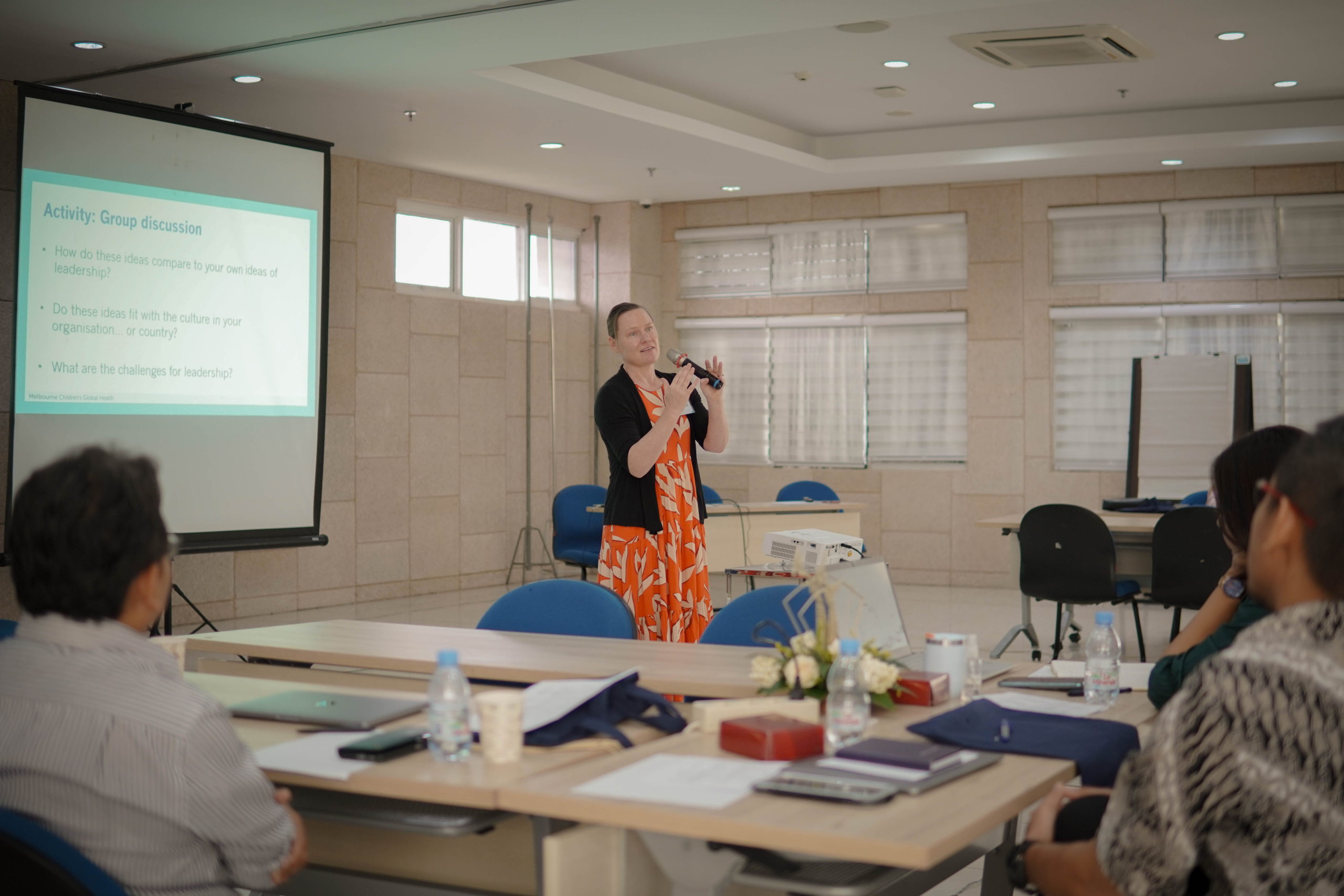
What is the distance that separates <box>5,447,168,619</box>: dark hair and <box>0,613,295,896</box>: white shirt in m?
0.04

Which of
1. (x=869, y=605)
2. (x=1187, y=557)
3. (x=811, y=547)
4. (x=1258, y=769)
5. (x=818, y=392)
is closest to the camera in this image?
(x=1258, y=769)

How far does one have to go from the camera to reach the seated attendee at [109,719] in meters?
1.73

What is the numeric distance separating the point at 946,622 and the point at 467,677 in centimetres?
580

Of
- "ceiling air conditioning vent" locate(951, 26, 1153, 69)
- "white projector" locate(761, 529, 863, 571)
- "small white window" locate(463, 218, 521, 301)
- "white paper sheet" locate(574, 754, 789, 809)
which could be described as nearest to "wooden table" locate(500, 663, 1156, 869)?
"white paper sheet" locate(574, 754, 789, 809)

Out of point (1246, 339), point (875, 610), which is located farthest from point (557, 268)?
point (875, 610)

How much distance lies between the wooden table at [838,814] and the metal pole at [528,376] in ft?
27.4

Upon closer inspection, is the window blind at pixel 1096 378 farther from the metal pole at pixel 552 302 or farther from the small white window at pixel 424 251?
the small white window at pixel 424 251

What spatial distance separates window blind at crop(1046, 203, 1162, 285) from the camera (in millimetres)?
9883

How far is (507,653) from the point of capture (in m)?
2.99

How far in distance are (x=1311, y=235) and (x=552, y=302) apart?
19.3ft

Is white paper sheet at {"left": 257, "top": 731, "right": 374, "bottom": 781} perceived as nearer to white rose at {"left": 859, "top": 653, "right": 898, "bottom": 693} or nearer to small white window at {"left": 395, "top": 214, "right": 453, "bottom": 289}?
white rose at {"left": 859, "top": 653, "right": 898, "bottom": 693}

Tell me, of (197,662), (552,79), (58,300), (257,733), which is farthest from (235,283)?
(257,733)

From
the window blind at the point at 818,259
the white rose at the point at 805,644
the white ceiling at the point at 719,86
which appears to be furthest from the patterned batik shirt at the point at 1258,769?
the window blind at the point at 818,259

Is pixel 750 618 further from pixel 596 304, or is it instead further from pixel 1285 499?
pixel 596 304
